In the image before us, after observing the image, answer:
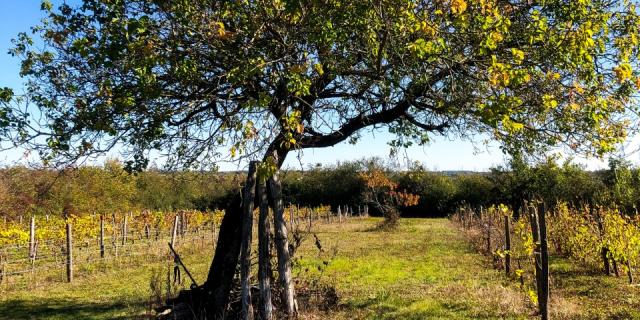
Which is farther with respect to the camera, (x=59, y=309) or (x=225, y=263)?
(x=59, y=309)

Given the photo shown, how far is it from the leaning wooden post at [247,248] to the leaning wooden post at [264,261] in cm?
19

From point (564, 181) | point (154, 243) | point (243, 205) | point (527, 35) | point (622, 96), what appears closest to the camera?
point (527, 35)

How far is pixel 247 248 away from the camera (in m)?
6.91

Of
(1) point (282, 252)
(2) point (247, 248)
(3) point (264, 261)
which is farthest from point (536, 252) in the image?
(2) point (247, 248)

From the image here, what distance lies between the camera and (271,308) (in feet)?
23.7

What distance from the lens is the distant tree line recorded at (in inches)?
1225

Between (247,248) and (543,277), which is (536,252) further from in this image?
(247,248)

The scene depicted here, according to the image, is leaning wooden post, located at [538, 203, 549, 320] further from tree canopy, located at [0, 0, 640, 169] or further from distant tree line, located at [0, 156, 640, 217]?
distant tree line, located at [0, 156, 640, 217]

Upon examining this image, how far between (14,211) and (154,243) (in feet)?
50.5

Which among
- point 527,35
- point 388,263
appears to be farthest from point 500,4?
point 388,263

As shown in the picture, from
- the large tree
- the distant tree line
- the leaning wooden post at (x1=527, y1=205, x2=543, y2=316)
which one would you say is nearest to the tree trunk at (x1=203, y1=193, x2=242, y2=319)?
the large tree

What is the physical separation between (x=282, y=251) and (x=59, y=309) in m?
5.75

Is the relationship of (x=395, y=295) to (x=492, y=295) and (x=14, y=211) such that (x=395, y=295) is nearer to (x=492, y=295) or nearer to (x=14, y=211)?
(x=492, y=295)

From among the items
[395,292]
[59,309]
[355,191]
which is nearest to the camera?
[59,309]
